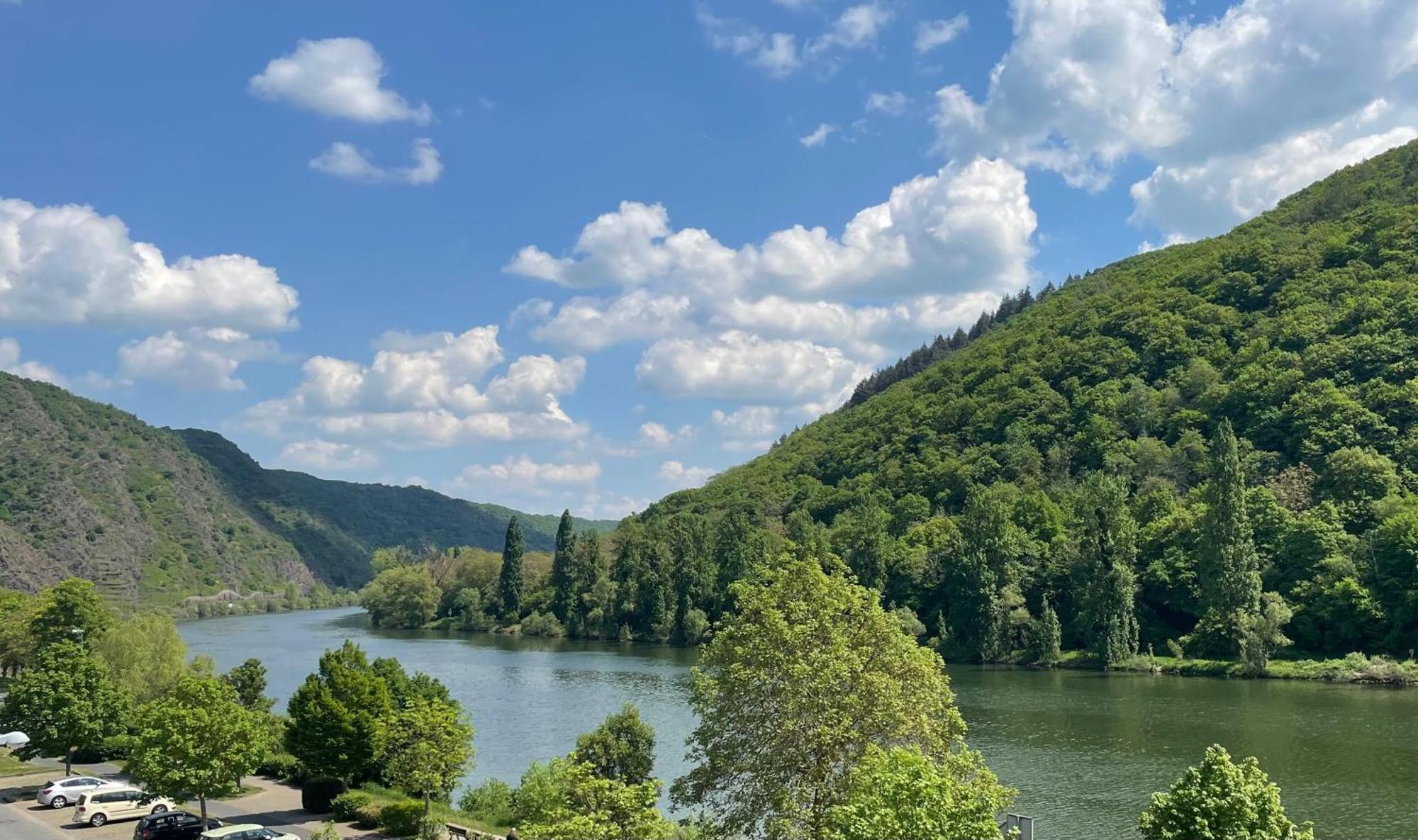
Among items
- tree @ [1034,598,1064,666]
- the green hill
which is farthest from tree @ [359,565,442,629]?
tree @ [1034,598,1064,666]

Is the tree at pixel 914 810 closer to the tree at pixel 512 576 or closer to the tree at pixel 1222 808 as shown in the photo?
the tree at pixel 1222 808

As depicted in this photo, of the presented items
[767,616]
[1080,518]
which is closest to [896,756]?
[767,616]

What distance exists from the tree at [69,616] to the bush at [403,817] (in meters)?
44.3

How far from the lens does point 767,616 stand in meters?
27.5

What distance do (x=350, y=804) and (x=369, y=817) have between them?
1.53 meters

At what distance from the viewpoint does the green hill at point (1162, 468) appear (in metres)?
91.1

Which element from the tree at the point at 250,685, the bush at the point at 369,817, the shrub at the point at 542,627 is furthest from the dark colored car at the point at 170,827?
the shrub at the point at 542,627

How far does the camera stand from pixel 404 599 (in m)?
176

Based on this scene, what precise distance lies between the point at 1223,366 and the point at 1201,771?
130720 millimetres

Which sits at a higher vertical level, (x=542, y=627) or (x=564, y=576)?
(x=564, y=576)

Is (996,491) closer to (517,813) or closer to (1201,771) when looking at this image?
(517,813)

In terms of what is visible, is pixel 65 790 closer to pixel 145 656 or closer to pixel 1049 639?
pixel 145 656

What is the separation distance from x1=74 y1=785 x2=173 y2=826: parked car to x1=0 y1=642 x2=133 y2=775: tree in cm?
798

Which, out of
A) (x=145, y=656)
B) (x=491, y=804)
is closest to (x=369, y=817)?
(x=491, y=804)
